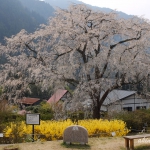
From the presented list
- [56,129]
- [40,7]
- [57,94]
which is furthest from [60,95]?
[40,7]

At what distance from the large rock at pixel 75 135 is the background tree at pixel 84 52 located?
5.36m

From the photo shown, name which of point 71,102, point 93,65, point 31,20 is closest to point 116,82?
point 93,65

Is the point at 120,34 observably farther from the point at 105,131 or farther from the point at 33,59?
the point at 105,131

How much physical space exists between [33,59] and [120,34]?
17.1 ft

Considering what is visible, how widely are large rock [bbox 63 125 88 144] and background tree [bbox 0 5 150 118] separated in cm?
536

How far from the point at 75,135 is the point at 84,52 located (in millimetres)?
7320

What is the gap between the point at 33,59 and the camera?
15.0 meters

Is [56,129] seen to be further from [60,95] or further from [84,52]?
[60,95]

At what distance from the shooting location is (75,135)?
8328 millimetres

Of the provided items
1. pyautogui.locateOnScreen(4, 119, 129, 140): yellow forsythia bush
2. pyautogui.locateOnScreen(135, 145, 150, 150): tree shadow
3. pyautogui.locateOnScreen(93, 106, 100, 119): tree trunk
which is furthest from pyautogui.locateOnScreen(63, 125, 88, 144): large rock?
pyautogui.locateOnScreen(93, 106, 100, 119): tree trunk

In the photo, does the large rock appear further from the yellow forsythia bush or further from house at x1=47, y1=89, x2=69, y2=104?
house at x1=47, y1=89, x2=69, y2=104

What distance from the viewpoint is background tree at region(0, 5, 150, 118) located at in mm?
14136

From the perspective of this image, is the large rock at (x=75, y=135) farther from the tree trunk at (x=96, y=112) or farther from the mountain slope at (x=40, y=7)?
the mountain slope at (x=40, y=7)

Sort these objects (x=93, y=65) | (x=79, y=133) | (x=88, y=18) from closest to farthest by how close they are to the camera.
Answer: (x=79, y=133) → (x=93, y=65) → (x=88, y=18)
